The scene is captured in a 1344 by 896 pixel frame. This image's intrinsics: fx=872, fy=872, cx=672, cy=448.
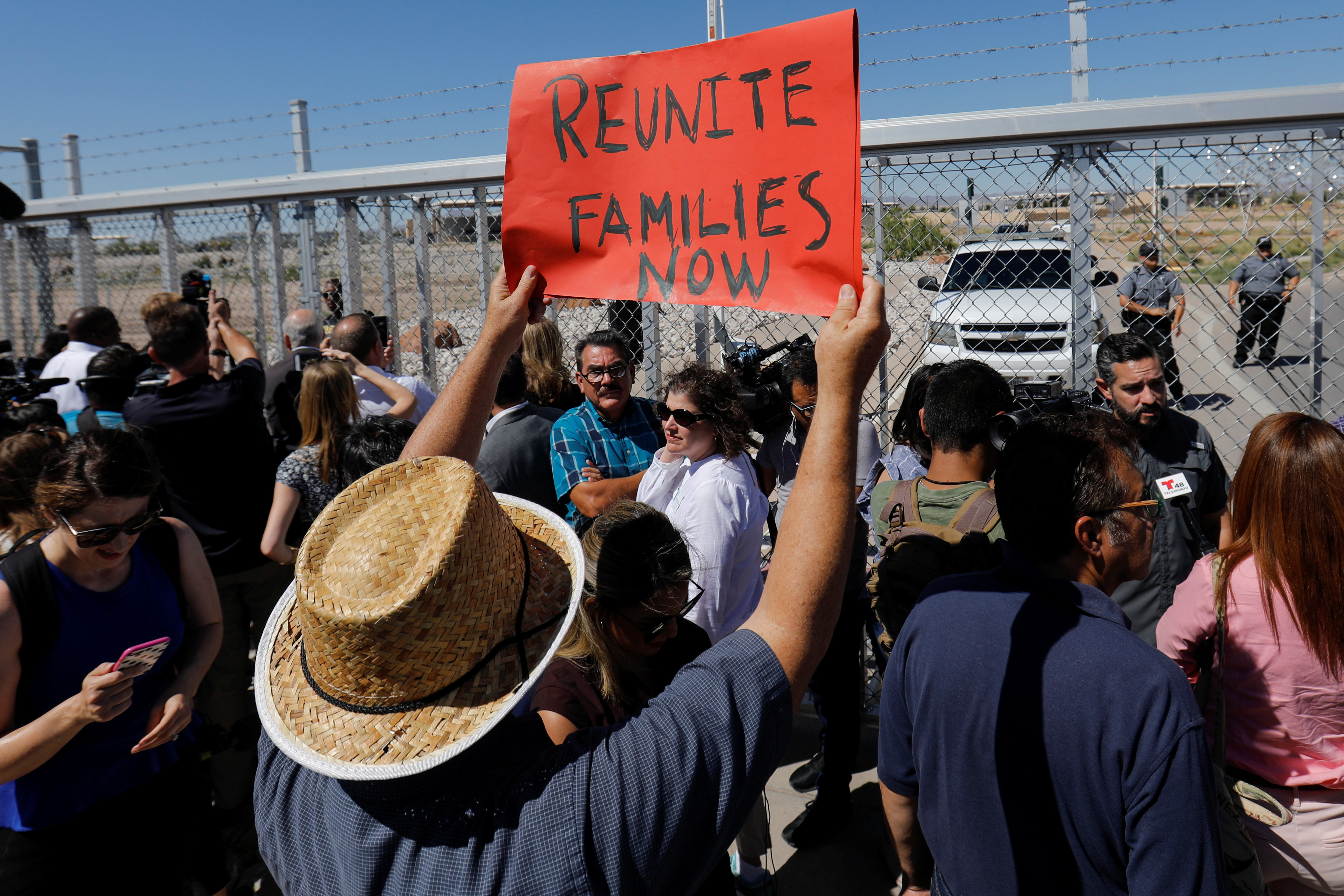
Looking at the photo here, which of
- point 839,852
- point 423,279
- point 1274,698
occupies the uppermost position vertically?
point 423,279

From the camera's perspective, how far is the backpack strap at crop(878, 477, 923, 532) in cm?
268

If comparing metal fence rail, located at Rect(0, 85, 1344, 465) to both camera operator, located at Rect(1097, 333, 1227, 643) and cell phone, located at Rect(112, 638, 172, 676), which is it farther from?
cell phone, located at Rect(112, 638, 172, 676)

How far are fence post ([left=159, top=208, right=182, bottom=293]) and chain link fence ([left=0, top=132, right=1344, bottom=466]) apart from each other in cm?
1

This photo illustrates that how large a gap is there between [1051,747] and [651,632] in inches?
33.1

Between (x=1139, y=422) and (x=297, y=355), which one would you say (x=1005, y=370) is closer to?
(x=1139, y=422)

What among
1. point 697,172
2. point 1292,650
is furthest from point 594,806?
point 1292,650

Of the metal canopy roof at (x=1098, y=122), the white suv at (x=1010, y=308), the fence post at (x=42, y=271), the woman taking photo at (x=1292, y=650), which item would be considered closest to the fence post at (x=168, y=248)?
the fence post at (x=42, y=271)

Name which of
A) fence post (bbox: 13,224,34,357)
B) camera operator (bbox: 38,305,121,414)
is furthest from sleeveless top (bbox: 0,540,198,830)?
fence post (bbox: 13,224,34,357)

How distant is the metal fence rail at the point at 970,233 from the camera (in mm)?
3066

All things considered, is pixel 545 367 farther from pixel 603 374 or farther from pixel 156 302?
pixel 156 302

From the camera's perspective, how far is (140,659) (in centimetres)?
201

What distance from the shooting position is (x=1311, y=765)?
6.68 feet

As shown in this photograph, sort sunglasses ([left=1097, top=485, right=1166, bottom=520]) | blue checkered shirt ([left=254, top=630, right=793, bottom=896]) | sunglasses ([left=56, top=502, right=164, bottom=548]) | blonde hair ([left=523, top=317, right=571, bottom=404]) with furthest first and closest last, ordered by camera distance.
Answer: blonde hair ([left=523, top=317, right=571, bottom=404]) → sunglasses ([left=56, top=502, right=164, bottom=548]) → sunglasses ([left=1097, top=485, right=1166, bottom=520]) → blue checkered shirt ([left=254, top=630, right=793, bottom=896])

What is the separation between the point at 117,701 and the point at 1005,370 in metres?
3.89
